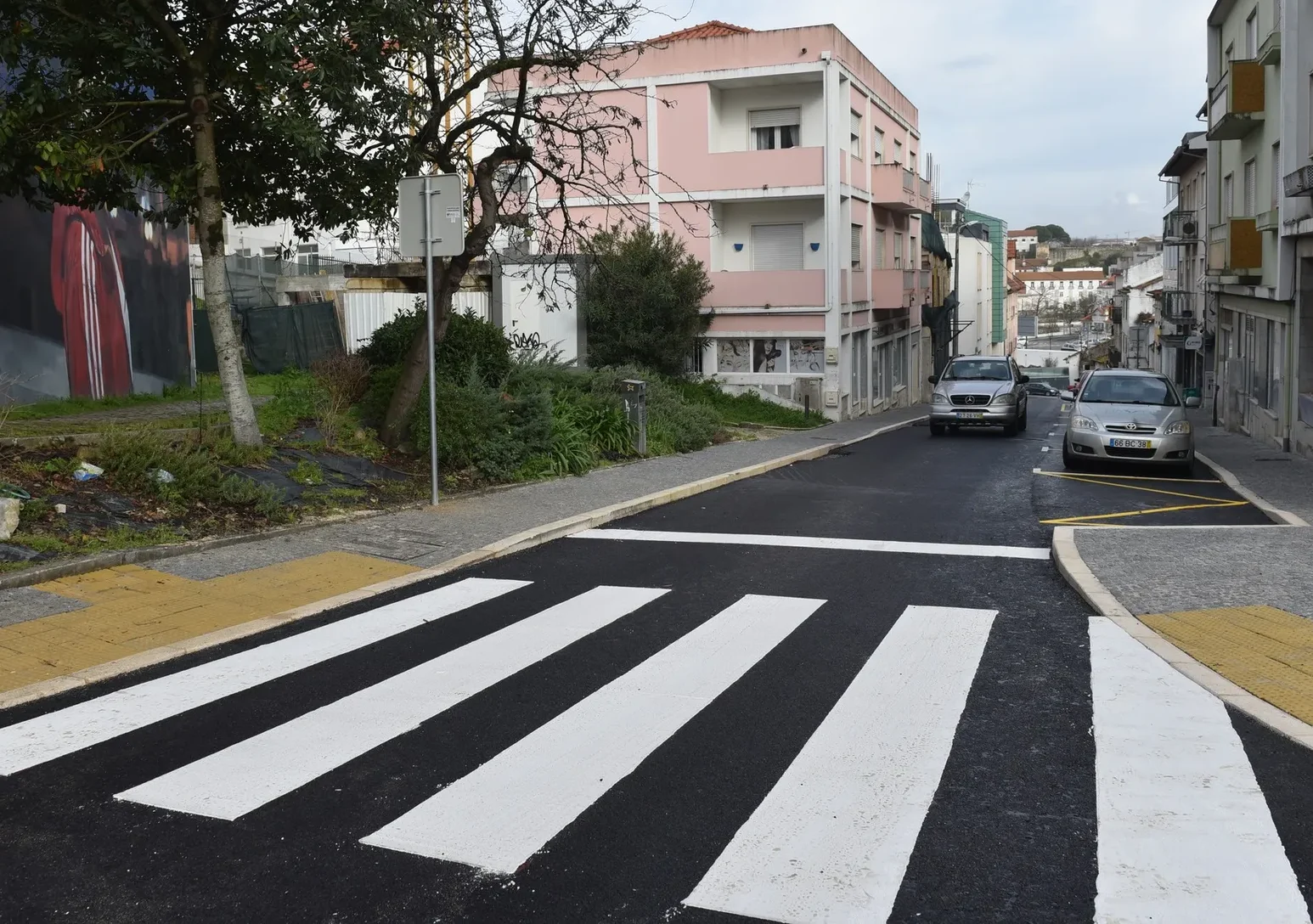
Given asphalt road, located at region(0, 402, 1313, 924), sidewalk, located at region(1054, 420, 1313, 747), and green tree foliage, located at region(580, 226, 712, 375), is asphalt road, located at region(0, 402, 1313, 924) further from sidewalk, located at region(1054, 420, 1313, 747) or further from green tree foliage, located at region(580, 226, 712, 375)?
A: green tree foliage, located at region(580, 226, 712, 375)

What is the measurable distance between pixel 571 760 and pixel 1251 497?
1168cm

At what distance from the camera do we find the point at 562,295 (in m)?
26.4

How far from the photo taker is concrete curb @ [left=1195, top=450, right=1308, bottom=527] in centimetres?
1167

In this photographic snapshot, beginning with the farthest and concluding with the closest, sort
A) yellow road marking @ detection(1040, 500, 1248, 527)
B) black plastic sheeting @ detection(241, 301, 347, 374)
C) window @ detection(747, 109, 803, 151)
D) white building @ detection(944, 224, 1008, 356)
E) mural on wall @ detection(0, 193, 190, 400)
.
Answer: white building @ detection(944, 224, 1008, 356) → window @ detection(747, 109, 803, 151) → black plastic sheeting @ detection(241, 301, 347, 374) → mural on wall @ detection(0, 193, 190, 400) → yellow road marking @ detection(1040, 500, 1248, 527)

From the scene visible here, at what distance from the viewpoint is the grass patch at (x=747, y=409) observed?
1132 inches

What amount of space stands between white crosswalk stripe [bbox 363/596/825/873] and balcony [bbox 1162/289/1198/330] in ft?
150

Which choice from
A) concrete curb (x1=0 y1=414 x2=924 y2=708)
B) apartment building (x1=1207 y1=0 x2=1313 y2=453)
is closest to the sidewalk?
concrete curb (x1=0 y1=414 x2=924 y2=708)

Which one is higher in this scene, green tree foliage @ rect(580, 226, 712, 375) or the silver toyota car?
green tree foliage @ rect(580, 226, 712, 375)

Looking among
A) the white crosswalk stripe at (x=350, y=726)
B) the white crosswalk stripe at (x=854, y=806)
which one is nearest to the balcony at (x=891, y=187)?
the white crosswalk stripe at (x=350, y=726)

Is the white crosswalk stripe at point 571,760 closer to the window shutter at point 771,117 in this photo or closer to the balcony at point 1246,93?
the balcony at point 1246,93

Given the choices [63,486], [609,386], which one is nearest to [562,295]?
[609,386]

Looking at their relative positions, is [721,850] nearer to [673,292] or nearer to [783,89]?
[673,292]

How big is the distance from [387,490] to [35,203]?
16.0ft

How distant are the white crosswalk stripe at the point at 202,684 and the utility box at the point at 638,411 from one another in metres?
9.47
